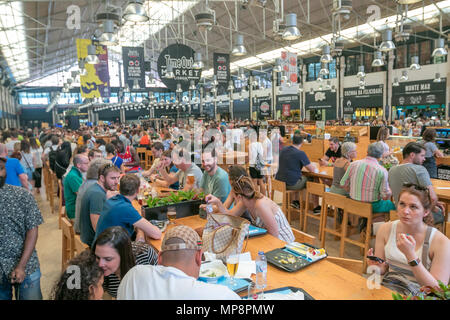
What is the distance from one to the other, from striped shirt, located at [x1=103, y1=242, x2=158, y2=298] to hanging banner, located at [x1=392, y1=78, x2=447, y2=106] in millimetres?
20842

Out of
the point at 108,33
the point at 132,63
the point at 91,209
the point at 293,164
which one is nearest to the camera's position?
the point at 91,209

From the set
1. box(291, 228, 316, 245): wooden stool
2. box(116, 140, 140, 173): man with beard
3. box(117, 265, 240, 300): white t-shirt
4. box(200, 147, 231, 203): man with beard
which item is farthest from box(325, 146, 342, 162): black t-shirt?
box(117, 265, 240, 300): white t-shirt

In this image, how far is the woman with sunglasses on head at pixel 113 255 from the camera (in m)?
1.91

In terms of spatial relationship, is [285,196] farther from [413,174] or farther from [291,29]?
[291,29]

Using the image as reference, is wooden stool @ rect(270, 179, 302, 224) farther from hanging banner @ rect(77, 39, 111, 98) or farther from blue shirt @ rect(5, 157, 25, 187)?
hanging banner @ rect(77, 39, 111, 98)

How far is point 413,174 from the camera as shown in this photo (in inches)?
149

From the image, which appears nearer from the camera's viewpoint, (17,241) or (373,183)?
(17,241)

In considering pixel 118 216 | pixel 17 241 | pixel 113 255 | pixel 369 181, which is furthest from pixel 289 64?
pixel 113 255

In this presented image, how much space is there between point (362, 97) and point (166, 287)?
77.3ft

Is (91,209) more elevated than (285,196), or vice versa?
(91,209)

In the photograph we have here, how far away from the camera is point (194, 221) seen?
3240 mm

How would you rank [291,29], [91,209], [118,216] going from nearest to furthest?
1. [118,216]
2. [91,209]
3. [291,29]

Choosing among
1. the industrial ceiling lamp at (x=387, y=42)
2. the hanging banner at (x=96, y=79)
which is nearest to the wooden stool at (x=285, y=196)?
the industrial ceiling lamp at (x=387, y=42)
